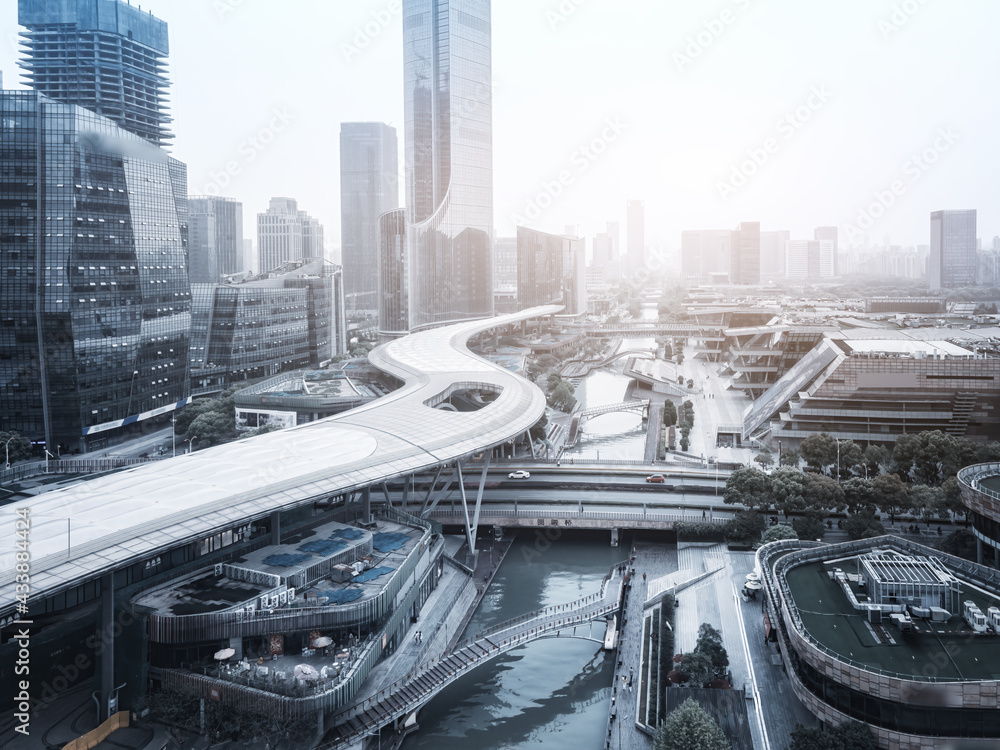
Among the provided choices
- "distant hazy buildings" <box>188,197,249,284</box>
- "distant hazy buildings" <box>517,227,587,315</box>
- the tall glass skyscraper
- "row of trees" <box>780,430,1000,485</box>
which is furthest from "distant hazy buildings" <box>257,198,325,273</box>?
"row of trees" <box>780,430,1000,485</box>

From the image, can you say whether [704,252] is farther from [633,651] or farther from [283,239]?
[633,651]

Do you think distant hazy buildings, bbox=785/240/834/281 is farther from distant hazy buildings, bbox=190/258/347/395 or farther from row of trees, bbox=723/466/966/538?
row of trees, bbox=723/466/966/538

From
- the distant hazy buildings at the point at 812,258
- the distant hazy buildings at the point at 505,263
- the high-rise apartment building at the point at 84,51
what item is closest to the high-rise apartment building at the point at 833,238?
the distant hazy buildings at the point at 812,258

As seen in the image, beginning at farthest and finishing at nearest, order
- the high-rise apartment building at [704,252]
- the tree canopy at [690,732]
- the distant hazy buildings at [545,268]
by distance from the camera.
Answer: the high-rise apartment building at [704,252] → the distant hazy buildings at [545,268] → the tree canopy at [690,732]

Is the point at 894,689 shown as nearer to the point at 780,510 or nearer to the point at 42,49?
the point at 780,510

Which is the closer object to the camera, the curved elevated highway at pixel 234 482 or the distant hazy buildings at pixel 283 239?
the curved elevated highway at pixel 234 482

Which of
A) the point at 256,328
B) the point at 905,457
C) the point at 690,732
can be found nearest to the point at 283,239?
the point at 256,328

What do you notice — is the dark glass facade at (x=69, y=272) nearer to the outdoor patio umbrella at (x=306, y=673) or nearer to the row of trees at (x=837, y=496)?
the outdoor patio umbrella at (x=306, y=673)

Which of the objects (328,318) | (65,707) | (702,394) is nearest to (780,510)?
(65,707)
